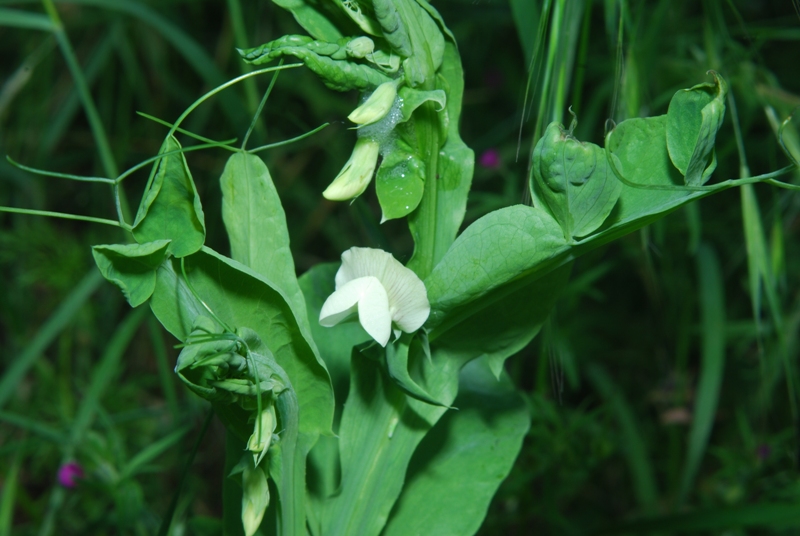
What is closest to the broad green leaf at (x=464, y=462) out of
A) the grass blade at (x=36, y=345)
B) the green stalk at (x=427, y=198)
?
the green stalk at (x=427, y=198)

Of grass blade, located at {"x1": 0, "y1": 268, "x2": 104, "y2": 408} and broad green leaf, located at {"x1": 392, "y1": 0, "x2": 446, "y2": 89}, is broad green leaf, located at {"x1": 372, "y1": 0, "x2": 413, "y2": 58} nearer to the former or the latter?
broad green leaf, located at {"x1": 392, "y1": 0, "x2": 446, "y2": 89}

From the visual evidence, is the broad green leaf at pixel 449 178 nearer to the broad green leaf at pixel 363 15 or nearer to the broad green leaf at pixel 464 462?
the broad green leaf at pixel 363 15

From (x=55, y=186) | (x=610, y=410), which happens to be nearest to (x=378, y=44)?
(x=610, y=410)

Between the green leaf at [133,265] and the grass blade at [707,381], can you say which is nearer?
the green leaf at [133,265]

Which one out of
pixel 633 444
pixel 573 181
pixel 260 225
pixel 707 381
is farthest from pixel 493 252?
pixel 633 444

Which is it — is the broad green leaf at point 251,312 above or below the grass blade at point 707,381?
above

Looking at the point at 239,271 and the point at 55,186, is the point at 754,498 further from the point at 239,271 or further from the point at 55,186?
the point at 55,186

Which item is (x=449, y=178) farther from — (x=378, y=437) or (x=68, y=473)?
(x=68, y=473)
